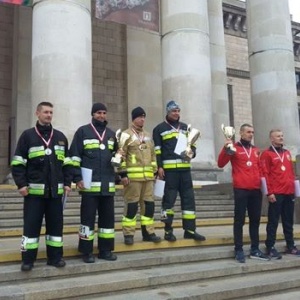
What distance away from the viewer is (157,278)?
17.2 ft

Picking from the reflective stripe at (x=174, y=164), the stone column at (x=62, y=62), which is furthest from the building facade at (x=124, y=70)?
the reflective stripe at (x=174, y=164)

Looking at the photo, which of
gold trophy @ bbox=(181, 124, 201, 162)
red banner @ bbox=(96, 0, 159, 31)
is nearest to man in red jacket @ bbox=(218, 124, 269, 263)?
gold trophy @ bbox=(181, 124, 201, 162)

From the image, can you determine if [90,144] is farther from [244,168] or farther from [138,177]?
[244,168]

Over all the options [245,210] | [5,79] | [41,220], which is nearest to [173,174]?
[245,210]

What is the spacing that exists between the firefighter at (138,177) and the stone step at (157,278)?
488mm

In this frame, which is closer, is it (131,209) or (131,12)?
(131,209)

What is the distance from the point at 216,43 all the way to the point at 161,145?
13462 mm

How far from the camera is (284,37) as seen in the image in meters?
15.8

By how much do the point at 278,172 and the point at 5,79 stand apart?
12.8 m

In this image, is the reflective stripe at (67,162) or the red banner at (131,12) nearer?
the reflective stripe at (67,162)

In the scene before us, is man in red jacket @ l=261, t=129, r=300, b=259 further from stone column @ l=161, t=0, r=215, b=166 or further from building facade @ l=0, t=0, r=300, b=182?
stone column @ l=161, t=0, r=215, b=166

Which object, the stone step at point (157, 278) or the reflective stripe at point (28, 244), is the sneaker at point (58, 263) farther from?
the reflective stripe at point (28, 244)

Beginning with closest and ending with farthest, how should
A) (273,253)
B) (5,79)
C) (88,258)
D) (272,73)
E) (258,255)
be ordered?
(88,258), (258,255), (273,253), (272,73), (5,79)

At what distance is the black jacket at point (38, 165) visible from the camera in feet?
16.8
